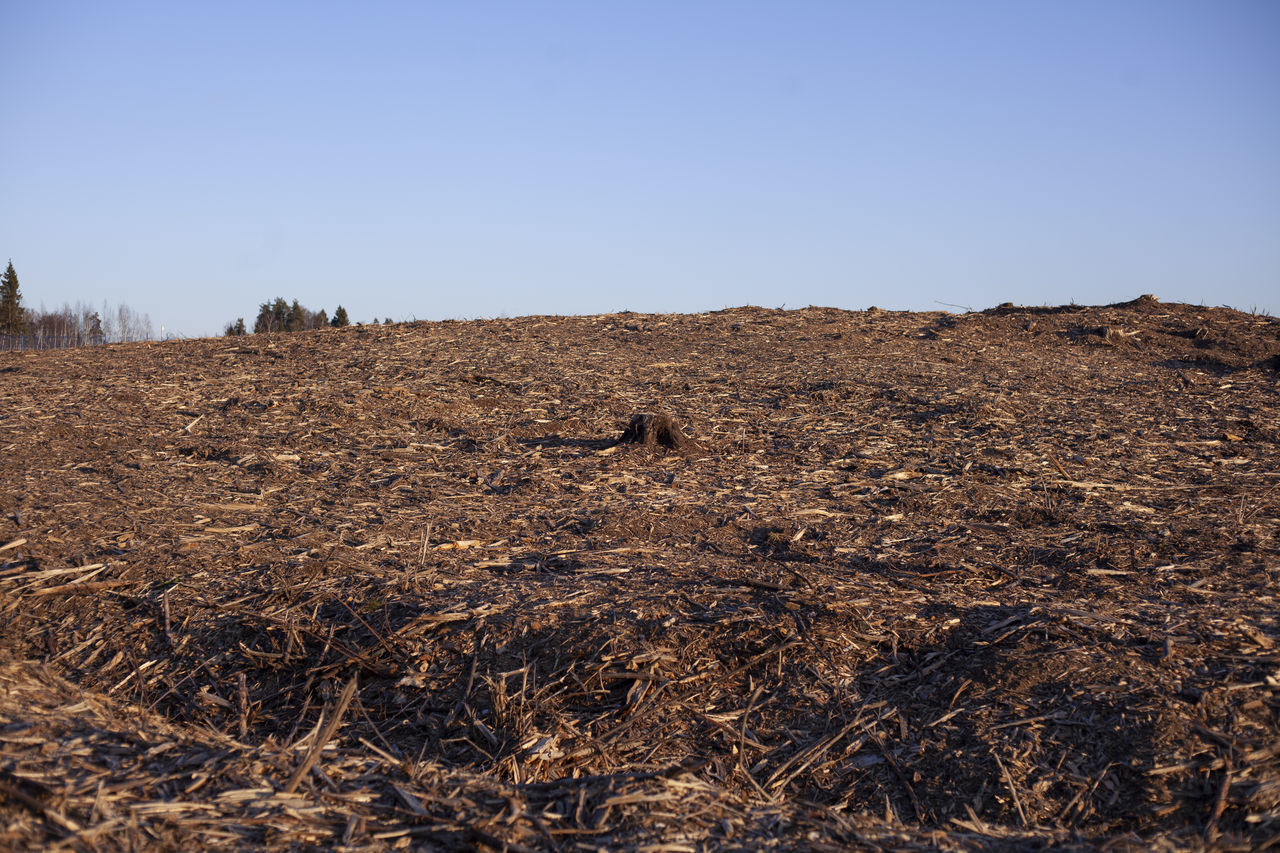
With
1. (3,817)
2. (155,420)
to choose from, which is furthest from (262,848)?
(155,420)

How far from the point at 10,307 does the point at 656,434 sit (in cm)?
3131

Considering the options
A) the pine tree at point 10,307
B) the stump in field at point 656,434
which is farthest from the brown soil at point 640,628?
the pine tree at point 10,307

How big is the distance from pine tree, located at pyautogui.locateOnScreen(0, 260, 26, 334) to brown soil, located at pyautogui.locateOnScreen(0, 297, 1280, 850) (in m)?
26.1

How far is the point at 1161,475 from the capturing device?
21.3 feet

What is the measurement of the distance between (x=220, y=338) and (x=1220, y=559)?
37.5 ft

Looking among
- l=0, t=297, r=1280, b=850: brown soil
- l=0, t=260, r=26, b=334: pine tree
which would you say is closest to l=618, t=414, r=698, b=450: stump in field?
l=0, t=297, r=1280, b=850: brown soil

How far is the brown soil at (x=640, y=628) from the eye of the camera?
3000mm

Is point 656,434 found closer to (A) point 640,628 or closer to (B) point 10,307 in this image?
(A) point 640,628

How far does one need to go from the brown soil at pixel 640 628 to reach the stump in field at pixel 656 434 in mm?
59

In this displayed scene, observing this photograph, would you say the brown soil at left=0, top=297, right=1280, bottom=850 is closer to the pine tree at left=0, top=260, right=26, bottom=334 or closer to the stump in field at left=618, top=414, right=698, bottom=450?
the stump in field at left=618, top=414, right=698, bottom=450

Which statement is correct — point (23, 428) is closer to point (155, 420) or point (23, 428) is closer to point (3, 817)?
point (155, 420)

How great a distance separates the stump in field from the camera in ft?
23.3

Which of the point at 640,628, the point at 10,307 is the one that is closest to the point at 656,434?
the point at 640,628

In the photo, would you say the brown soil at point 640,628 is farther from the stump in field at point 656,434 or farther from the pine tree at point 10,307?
the pine tree at point 10,307
